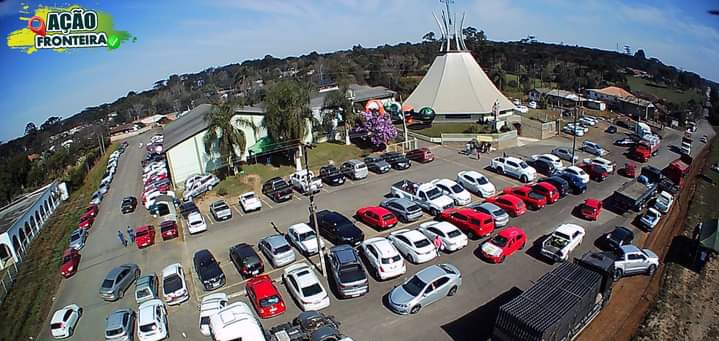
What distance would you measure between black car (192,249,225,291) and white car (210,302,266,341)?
371 cm

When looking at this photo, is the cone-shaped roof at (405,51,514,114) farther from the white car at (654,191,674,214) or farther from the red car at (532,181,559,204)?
the white car at (654,191,674,214)

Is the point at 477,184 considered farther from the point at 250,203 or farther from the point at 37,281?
the point at 37,281


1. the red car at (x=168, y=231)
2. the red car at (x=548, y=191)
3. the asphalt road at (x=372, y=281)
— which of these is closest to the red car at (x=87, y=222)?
the asphalt road at (x=372, y=281)

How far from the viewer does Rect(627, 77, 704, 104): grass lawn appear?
2603 inches

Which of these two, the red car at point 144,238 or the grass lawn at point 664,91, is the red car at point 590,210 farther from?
the grass lawn at point 664,91

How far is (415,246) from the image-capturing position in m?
16.9

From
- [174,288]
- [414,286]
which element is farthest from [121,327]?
[414,286]

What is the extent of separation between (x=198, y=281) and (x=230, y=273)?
4.51 ft

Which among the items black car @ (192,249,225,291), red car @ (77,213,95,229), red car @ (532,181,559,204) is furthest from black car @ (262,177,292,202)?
red car @ (532,181,559,204)

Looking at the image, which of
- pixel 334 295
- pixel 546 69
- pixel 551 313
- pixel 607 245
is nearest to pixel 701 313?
pixel 607 245

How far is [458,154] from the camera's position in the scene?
33.6m

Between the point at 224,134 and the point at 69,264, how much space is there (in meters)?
12.7

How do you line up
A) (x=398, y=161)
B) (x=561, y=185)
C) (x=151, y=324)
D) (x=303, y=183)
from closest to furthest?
(x=151, y=324)
(x=561, y=185)
(x=303, y=183)
(x=398, y=161)

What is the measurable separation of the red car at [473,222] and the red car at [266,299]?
31.0 ft
